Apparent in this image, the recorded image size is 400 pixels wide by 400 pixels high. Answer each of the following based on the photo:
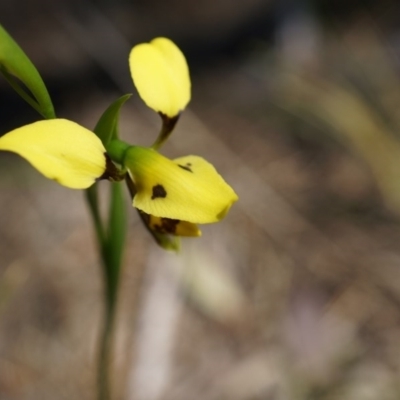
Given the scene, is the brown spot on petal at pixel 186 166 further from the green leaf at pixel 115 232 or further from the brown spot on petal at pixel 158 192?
the green leaf at pixel 115 232

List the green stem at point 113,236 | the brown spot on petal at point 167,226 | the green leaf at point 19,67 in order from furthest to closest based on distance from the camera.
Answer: the green stem at point 113,236 → the brown spot on petal at point 167,226 → the green leaf at point 19,67

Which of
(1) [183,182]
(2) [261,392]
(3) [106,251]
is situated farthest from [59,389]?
(1) [183,182]

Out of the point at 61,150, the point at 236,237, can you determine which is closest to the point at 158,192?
the point at 61,150

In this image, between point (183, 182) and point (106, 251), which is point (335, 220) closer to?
point (106, 251)

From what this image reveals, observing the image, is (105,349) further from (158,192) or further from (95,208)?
(158,192)

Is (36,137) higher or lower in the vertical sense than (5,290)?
higher

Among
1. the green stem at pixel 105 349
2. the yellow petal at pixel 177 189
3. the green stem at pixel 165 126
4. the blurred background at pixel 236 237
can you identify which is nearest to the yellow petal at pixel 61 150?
the yellow petal at pixel 177 189

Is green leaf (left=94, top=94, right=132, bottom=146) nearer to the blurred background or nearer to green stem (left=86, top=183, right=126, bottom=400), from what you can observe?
green stem (left=86, top=183, right=126, bottom=400)

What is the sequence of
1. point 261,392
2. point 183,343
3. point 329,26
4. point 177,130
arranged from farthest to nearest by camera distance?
point 329,26 → point 177,130 → point 183,343 → point 261,392
